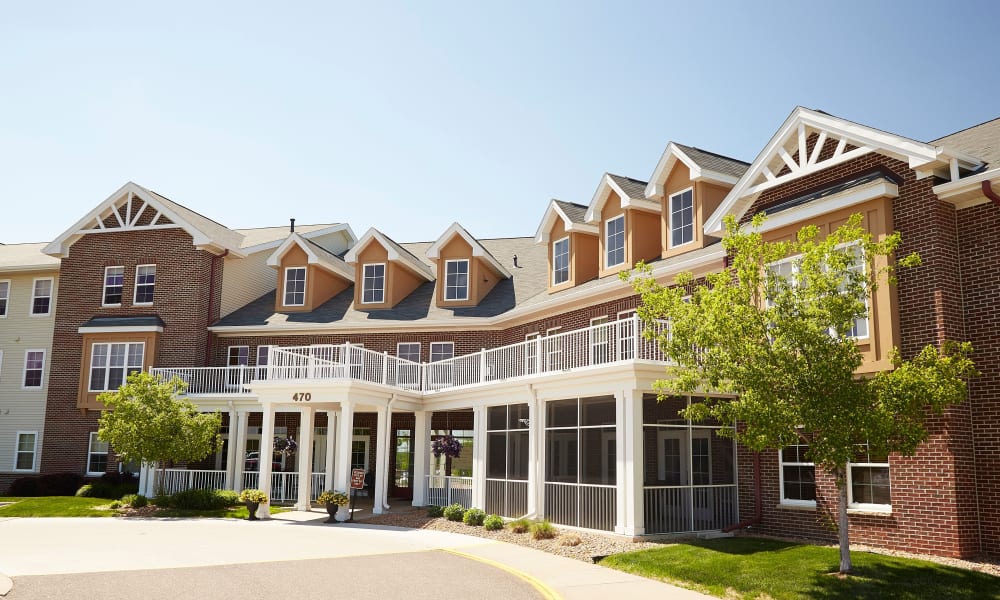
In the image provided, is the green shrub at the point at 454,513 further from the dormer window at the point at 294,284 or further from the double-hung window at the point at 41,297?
the double-hung window at the point at 41,297

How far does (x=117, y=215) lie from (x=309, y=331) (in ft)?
32.5

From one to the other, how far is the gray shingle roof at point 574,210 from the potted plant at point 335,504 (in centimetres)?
1126

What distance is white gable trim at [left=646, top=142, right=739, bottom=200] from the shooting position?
21.7 metres

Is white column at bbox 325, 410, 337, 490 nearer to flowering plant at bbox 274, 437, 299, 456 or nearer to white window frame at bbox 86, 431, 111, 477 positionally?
flowering plant at bbox 274, 437, 299, 456

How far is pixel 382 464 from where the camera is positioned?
2536 cm

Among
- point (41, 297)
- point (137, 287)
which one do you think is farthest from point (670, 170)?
point (41, 297)

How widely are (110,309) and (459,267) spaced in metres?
14.8

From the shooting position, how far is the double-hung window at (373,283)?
32.4 metres

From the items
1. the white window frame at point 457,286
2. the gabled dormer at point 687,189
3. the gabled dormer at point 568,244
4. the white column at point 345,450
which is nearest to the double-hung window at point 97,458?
the white column at point 345,450

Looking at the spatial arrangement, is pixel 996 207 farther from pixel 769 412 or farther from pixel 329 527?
pixel 329 527

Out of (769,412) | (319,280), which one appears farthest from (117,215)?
(769,412)

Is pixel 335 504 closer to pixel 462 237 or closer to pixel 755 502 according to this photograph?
pixel 755 502

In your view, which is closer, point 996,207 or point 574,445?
point 996,207

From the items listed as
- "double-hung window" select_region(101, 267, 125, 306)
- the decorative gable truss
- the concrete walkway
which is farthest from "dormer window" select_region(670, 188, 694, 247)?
"double-hung window" select_region(101, 267, 125, 306)
